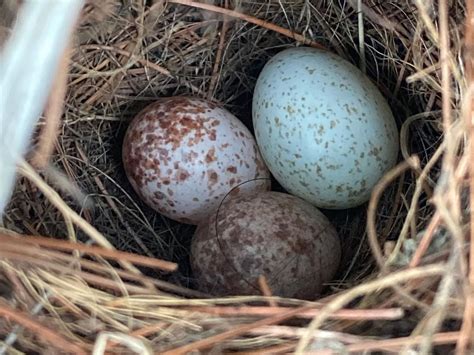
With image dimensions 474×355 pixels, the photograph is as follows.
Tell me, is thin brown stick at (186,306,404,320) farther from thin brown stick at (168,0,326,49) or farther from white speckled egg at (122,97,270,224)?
thin brown stick at (168,0,326,49)

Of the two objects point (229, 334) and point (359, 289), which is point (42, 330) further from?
point (359, 289)

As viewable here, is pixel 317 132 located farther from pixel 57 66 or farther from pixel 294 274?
pixel 57 66

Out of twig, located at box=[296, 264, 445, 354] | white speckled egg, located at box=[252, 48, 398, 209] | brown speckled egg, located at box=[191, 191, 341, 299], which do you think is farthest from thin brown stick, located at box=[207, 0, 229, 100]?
twig, located at box=[296, 264, 445, 354]

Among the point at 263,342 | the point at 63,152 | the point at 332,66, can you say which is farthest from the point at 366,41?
the point at 263,342

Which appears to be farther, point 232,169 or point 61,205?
point 232,169

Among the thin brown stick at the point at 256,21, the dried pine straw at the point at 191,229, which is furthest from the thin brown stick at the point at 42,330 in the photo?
the thin brown stick at the point at 256,21

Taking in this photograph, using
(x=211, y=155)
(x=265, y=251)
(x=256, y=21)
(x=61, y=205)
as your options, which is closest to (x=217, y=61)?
(x=256, y=21)
